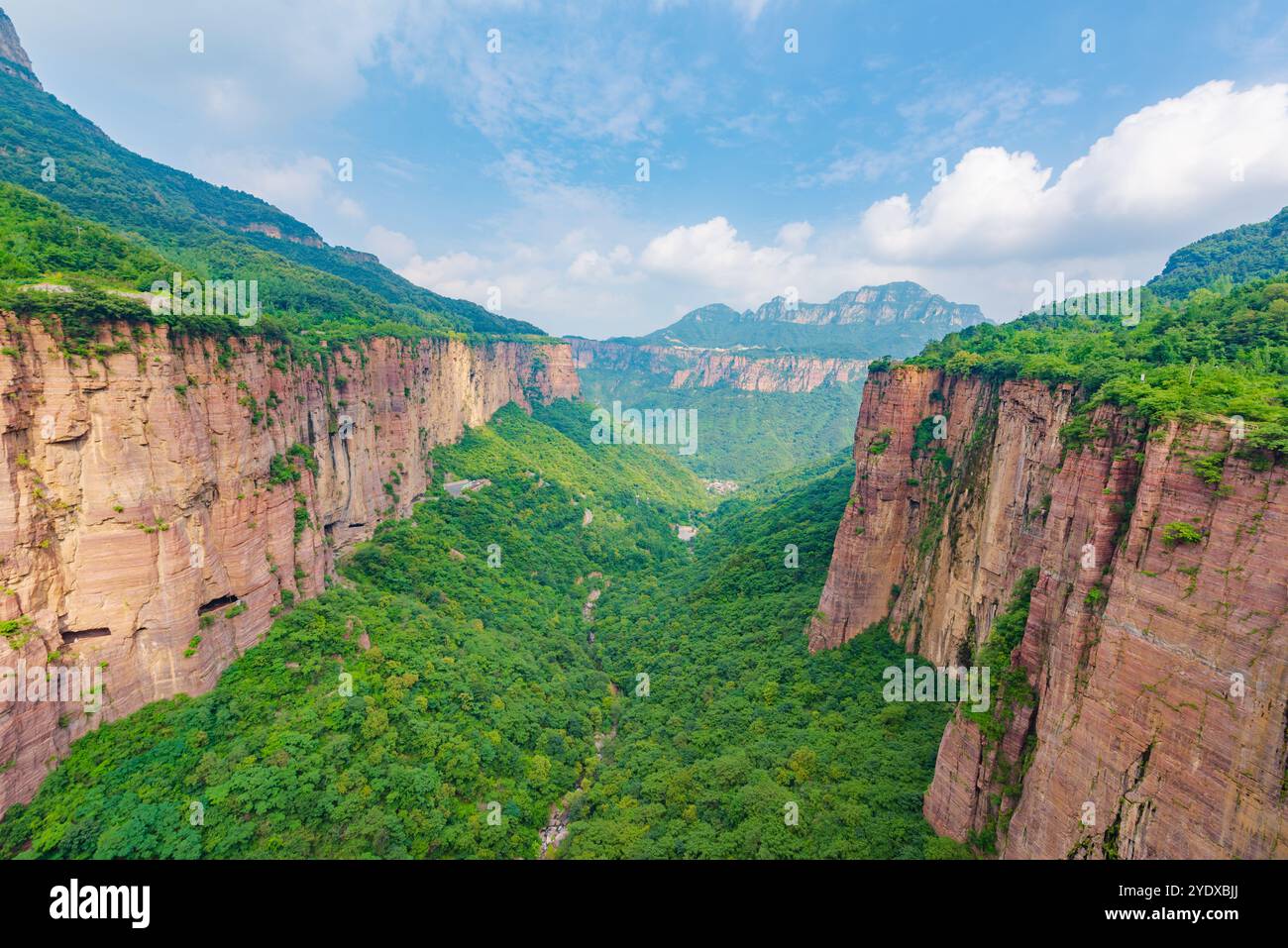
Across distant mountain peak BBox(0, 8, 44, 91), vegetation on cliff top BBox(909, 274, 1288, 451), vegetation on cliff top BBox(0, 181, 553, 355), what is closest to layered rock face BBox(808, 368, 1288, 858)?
vegetation on cliff top BBox(909, 274, 1288, 451)

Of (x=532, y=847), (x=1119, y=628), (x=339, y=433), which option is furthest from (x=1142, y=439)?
(x=339, y=433)

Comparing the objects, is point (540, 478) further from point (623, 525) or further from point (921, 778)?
point (921, 778)

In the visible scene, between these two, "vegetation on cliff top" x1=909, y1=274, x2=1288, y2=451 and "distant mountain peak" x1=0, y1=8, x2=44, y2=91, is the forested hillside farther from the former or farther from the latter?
"distant mountain peak" x1=0, y1=8, x2=44, y2=91

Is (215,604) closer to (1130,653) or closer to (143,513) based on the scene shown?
(143,513)

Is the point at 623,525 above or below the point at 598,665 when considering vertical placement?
above

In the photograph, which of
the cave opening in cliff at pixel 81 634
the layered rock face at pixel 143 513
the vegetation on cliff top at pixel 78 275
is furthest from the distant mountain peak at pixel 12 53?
the cave opening in cliff at pixel 81 634

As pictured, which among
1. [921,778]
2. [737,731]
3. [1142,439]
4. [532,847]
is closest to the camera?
[1142,439]
